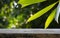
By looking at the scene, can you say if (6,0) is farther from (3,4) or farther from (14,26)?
(14,26)

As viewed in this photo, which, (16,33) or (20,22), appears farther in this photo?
(20,22)

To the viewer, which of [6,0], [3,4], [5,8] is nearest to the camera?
[6,0]

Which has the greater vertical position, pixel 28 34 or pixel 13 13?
pixel 13 13

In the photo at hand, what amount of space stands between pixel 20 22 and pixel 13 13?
236mm

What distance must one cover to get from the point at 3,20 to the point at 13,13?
0.23 meters

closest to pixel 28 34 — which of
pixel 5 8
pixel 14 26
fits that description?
pixel 14 26

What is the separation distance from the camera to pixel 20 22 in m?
2.69

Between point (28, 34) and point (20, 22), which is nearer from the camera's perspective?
point (28, 34)

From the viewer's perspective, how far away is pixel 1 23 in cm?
264

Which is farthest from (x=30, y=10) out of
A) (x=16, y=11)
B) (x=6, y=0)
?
(x=6, y=0)

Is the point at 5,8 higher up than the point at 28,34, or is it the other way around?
the point at 5,8

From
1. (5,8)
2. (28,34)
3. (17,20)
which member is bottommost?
(28,34)

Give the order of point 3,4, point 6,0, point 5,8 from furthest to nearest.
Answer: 1. point 5,8
2. point 3,4
3. point 6,0

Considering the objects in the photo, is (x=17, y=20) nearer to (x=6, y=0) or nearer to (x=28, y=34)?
(x=28, y=34)
